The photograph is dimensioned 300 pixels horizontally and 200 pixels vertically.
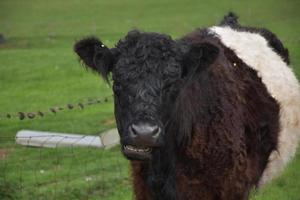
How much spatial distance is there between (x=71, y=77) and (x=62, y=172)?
10.6 meters

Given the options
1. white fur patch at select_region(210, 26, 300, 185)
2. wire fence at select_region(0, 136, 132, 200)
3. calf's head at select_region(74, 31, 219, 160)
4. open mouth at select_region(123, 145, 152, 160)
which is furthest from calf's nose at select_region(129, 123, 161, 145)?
wire fence at select_region(0, 136, 132, 200)

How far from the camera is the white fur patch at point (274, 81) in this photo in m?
6.47

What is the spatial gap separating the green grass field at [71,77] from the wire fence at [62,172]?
0.02m

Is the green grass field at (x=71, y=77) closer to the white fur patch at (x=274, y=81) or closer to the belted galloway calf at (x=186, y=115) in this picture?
the white fur patch at (x=274, y=81)

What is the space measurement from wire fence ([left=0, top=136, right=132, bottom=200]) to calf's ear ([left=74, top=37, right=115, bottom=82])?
3.55m

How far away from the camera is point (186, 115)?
5.08 meters

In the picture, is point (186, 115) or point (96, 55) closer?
point (186, 115)

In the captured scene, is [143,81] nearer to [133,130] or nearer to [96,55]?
[133,130]

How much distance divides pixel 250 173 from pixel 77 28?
28.2m

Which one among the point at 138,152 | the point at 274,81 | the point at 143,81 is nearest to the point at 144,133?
the point at 138,152

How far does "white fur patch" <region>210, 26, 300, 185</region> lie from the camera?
647cm

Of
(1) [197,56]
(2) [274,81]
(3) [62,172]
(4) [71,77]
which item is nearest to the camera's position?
(1) [197,56]

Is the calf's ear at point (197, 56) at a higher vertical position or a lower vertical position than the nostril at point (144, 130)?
higher

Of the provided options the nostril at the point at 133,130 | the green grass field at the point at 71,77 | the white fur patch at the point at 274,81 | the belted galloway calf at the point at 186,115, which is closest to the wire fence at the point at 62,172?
the green grass field at the point at 71,77
